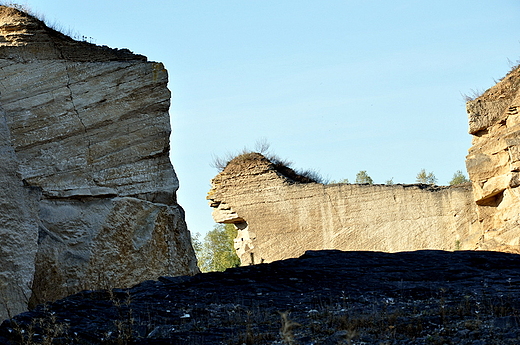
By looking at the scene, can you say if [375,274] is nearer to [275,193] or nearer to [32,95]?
[32,95]

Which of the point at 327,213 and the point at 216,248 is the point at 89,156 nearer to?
the point at 327,213

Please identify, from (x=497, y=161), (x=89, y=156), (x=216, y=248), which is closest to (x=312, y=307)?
(x=89, y=156)

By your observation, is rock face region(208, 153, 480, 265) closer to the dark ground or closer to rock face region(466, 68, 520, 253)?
rock face region(466, 68, 520, 253)

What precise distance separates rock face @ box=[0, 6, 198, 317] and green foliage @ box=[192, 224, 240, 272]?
14533mm

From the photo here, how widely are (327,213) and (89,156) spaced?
8.76 metres

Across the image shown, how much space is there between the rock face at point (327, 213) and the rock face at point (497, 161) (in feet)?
5.38

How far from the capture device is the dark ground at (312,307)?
211 inches

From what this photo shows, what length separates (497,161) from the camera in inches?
561

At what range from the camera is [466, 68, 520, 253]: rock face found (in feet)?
45.2

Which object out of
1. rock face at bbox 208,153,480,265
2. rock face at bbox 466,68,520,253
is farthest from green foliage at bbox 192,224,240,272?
rock face at bbox 466,68,520,253

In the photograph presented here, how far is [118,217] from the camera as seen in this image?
9.27 meters

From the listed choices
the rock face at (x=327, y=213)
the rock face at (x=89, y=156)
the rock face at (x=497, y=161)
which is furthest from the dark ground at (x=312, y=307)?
the rock face at (x=327, y=213)

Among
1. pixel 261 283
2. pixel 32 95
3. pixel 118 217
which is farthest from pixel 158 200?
pixel 261 283

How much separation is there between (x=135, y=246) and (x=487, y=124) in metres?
8.53
